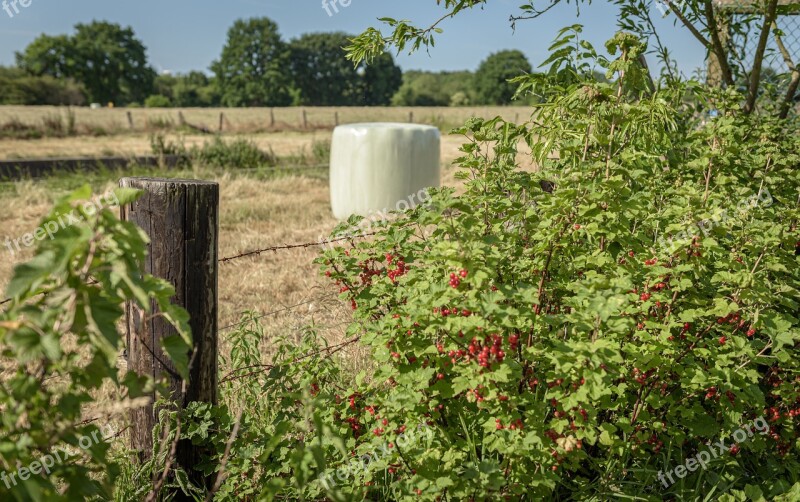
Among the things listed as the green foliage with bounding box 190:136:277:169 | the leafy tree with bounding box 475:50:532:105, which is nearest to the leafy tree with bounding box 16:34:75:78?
the leafy tree with bounding box 475:50:532:105

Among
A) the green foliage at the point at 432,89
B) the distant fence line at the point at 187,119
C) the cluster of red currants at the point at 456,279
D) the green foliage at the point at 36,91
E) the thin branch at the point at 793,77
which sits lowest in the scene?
the cluster of red currants at the point at 456,279

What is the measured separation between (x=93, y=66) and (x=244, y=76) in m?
17.0

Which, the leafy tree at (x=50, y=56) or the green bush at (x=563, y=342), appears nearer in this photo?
the green bush at (x=563, y=342)

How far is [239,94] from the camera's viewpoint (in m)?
77.1

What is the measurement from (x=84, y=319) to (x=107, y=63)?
273 ft

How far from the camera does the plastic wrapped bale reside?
7.56 meters

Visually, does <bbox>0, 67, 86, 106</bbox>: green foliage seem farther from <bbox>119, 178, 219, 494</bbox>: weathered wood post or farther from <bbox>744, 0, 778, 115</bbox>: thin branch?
<bbox>744, 0, 778, 115</bbox>: thin branch

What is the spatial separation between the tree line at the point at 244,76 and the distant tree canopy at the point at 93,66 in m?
0.11

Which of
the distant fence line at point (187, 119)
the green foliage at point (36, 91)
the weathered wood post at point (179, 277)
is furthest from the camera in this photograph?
the green foliage at point (36, 91)

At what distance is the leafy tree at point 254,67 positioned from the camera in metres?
76.7

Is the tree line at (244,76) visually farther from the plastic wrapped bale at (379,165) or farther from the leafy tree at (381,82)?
the plastic wrapped bale at (379,165)

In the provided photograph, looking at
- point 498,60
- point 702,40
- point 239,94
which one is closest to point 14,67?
point 239,94

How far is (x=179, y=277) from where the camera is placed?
2.19 metres

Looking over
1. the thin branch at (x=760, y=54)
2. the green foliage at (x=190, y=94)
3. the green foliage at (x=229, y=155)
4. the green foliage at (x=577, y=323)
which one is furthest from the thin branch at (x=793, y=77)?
the green foliage at (x=190, y=94)
